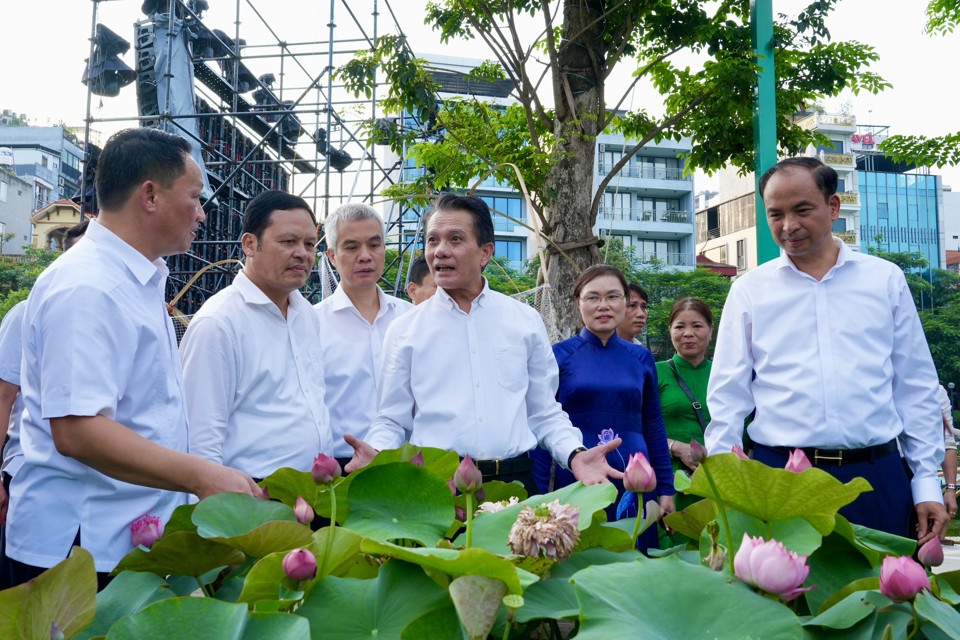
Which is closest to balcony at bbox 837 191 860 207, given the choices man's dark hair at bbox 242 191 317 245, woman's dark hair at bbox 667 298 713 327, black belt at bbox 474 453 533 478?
woman's dark hair at bbox 667 298 713 327

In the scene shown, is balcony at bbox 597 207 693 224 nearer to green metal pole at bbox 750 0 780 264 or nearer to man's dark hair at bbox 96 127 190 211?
green metal pole at bbox 750 0 780 264

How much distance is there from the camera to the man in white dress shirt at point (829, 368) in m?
2.12

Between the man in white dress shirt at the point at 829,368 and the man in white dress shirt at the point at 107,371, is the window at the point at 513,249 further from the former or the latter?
the man in white dress shirt at the point at 107,371

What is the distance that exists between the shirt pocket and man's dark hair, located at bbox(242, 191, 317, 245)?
676mm

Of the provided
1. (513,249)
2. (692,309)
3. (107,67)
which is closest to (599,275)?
(692,309)

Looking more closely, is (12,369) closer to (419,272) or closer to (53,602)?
(53,602)

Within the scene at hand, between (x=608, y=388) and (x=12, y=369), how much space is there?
1921 millimetres

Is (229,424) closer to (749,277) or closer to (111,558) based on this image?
(111,558)

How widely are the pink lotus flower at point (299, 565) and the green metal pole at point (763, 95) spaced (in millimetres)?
3930

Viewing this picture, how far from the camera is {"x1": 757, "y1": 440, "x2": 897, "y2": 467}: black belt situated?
6.97ft

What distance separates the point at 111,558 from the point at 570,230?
352 centimetres

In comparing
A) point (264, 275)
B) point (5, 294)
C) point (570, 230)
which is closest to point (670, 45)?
point (570, 230)

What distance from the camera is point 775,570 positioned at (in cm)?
65

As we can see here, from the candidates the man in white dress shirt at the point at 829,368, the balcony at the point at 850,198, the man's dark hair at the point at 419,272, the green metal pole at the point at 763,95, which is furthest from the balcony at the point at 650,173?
the man in white dress shirt at the point at 829,368
